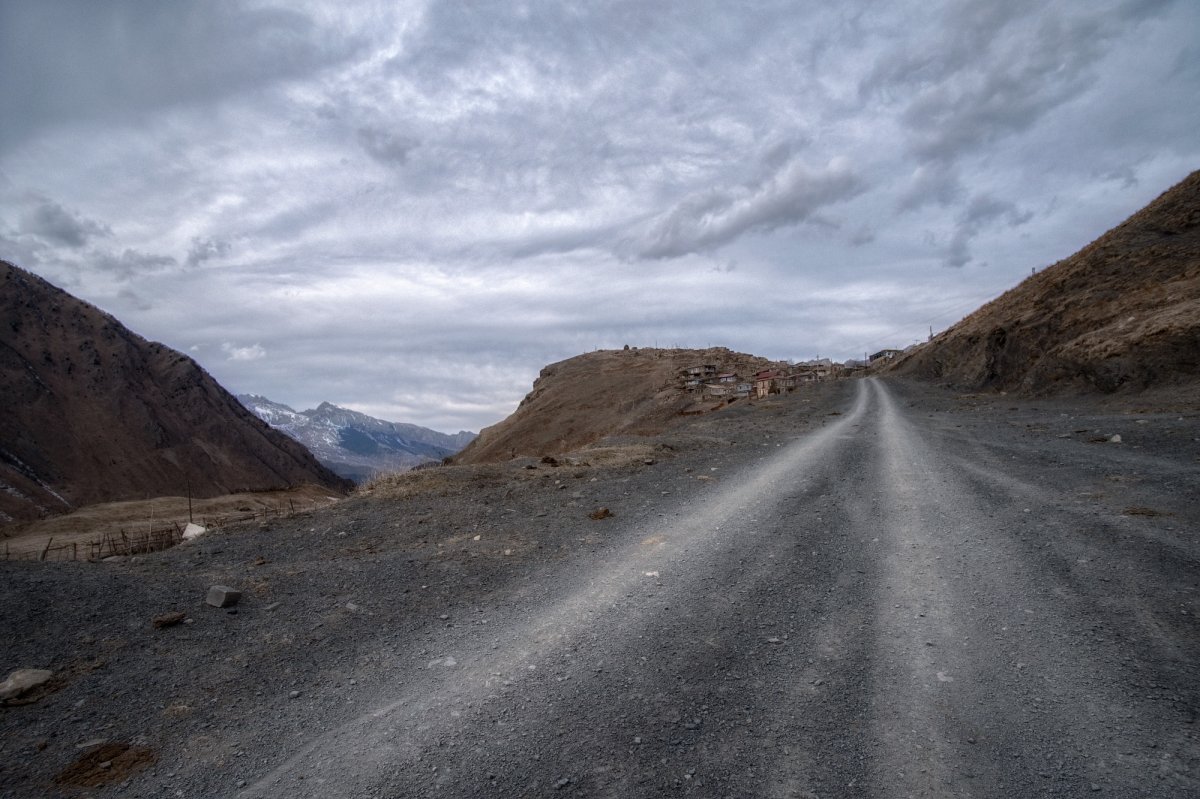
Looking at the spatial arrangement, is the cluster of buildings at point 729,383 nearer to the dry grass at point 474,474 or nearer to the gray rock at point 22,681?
the dry grass at point 474,474

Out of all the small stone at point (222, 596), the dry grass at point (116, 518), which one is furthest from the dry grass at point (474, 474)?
the dry grass at point (116, 518)

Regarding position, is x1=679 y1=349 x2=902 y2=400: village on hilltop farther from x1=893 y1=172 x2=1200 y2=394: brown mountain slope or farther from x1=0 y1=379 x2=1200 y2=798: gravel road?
x1=0 y1=379 x2=1200 y2=798: gravel road

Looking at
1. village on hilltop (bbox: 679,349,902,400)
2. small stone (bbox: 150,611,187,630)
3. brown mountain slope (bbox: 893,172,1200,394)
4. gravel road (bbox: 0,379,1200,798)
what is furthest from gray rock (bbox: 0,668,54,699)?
village on hilltop (bbox: 679,349,902,400)

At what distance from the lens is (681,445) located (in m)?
16.4

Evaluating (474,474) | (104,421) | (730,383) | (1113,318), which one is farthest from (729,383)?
(104,421)

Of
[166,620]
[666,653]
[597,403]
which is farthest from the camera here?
[597,403]

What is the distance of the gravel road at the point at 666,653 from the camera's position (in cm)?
336

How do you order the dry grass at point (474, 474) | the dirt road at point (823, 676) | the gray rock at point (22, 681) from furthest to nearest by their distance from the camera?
the dry grass at point (474, 474)
the gray rock at point (22, 681)
the dirt road at point (823, 676)

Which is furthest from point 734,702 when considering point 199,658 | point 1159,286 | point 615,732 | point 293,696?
point 1159,286

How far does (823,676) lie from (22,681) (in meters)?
5.70

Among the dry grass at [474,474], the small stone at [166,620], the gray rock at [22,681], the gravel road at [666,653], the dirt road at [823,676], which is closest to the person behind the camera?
the dirt road at [823,676]

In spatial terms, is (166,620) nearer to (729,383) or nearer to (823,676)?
(823,676)

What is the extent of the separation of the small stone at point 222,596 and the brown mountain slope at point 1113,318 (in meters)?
24.0

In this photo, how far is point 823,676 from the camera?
420 centimetres
